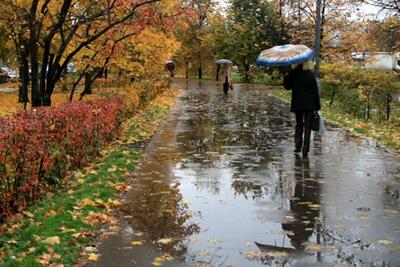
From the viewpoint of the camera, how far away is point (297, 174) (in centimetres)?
864

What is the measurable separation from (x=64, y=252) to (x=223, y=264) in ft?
4.77

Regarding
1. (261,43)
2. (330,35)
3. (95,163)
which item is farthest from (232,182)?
(261,43)

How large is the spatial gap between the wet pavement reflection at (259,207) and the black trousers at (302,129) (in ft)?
0.85

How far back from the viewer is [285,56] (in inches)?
395

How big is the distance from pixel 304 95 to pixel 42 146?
5258mm

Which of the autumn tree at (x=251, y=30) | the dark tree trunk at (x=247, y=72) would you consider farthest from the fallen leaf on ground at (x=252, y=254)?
the dark tree trunk at (x=247, y=72)

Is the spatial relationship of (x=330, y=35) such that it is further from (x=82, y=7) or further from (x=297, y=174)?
(x=297, y=174)

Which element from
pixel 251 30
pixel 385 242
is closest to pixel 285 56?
pixel 385 242

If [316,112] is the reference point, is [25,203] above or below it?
below

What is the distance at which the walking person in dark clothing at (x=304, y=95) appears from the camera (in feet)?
33.4

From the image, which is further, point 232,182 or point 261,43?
point 261,43

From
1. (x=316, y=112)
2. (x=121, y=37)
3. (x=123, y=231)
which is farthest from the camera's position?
(x=121, y=37)

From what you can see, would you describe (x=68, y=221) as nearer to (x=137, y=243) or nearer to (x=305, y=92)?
(x=137, y=243)

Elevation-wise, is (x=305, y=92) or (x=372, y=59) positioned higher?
(x=372, y=59)
